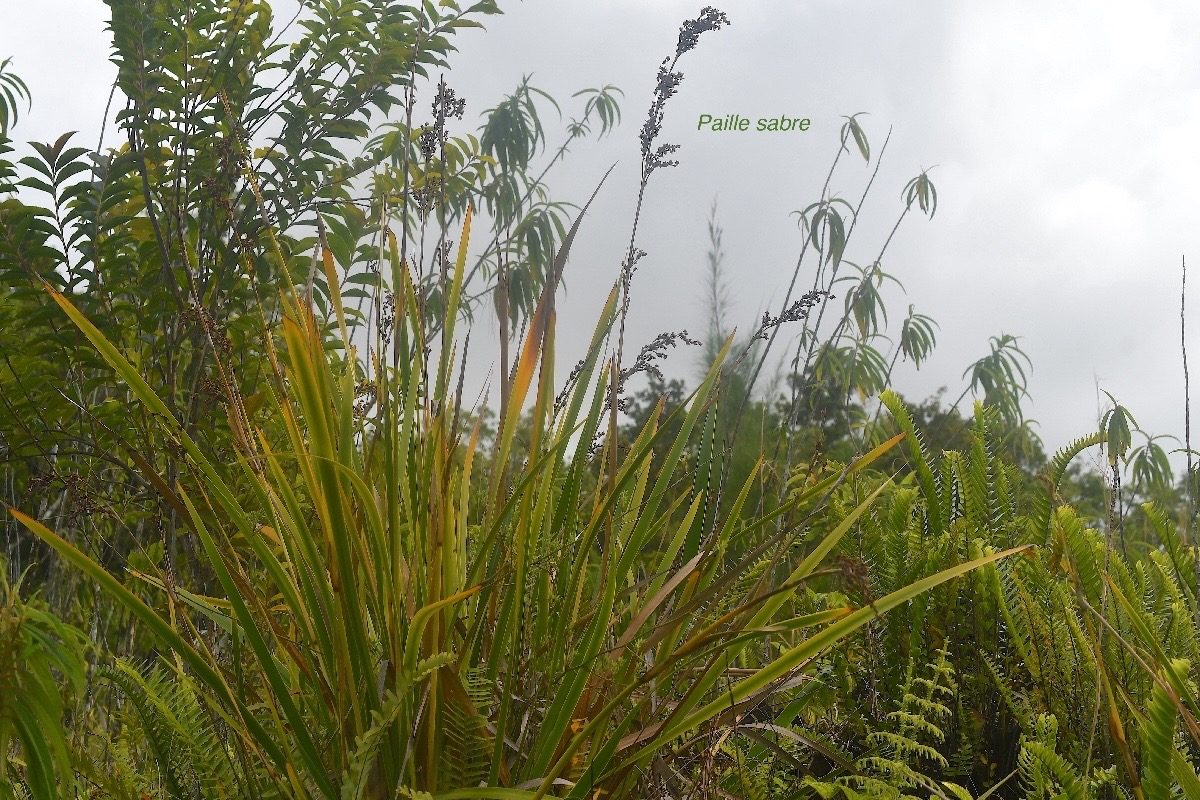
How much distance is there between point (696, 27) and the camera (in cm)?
149

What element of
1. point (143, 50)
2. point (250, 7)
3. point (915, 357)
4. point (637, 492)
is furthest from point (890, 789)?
point (915, 357)

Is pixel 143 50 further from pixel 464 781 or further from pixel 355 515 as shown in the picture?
pixel 464 781

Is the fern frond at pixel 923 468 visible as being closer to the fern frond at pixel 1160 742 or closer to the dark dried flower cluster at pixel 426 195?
the fern frond at pixel 1160 742

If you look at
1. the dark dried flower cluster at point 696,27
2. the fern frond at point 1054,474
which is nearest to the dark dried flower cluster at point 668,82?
the dark dried flower cluster at point 696,27

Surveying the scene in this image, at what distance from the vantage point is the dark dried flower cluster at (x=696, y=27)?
1469mm

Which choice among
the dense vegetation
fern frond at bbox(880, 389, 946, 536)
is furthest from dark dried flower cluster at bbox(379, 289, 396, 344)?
fern frond at bbox(880, 389, 946, 536)

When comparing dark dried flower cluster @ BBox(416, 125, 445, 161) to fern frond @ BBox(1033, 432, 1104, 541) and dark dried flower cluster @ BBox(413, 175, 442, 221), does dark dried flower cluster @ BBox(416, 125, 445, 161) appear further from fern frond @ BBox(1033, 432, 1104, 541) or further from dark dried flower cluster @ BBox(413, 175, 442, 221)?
fern frond @ BBox(1033, 432, 1104, 541)

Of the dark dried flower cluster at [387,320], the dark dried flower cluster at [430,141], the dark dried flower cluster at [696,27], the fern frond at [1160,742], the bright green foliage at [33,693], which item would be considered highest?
the dark dried flower cluster at [696,27]

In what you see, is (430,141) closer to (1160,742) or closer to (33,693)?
(33,693)

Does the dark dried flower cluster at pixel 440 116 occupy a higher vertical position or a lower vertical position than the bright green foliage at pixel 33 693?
higher

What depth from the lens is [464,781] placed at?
970 millimetres

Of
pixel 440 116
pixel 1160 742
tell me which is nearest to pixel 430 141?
pixel 440 116

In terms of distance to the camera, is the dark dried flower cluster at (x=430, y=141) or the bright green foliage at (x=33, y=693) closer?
the bright green foliage at (x=33, y=693)

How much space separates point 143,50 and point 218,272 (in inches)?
26.4
